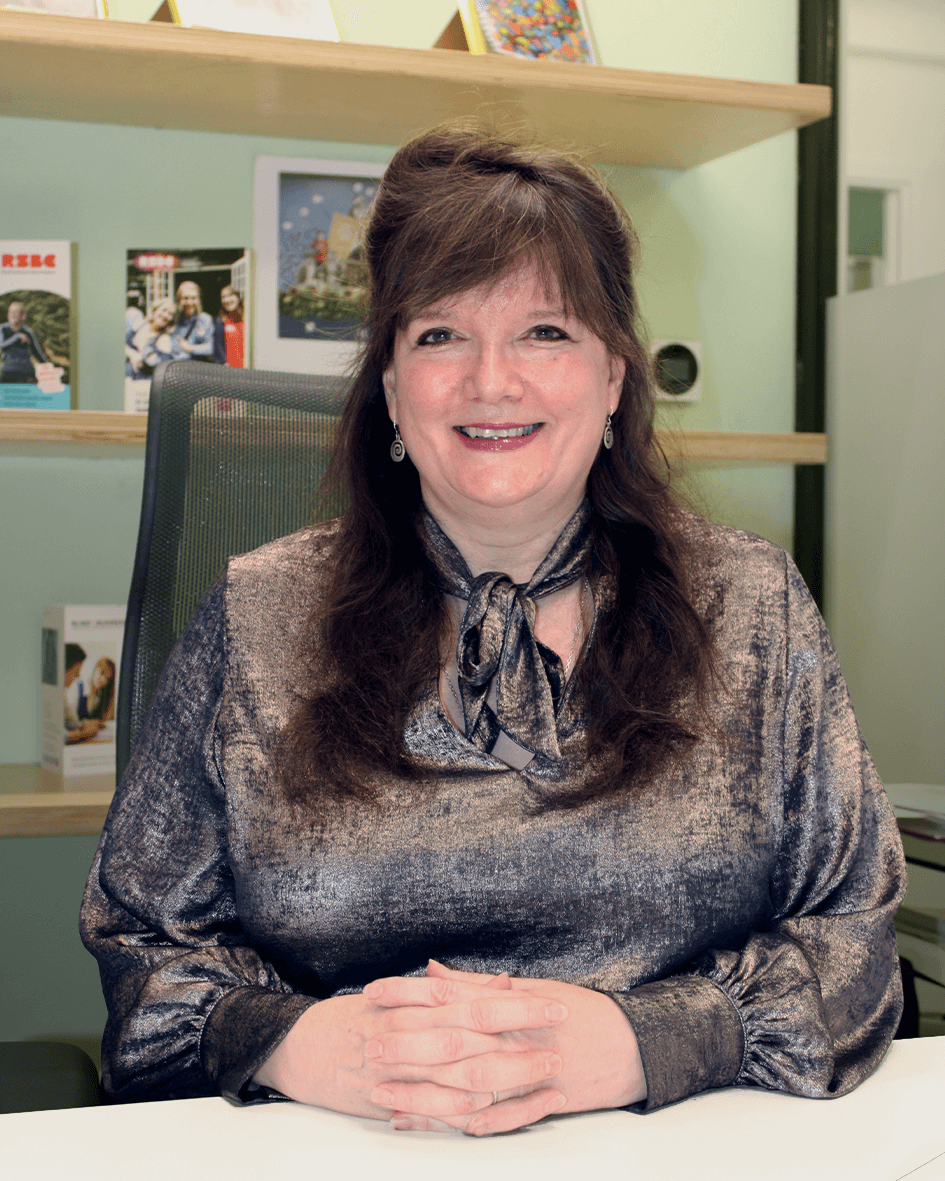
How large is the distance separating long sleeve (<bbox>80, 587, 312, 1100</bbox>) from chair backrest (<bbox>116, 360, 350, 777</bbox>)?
135 mm

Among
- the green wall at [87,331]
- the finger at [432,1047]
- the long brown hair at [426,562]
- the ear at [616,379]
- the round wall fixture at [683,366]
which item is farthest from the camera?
the round wall fixture at [683,366]

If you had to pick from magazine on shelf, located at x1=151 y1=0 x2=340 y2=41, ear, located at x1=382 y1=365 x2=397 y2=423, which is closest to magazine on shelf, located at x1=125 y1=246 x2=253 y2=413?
magazine on shelf, located at x1=151 y1=0 x2=340 y2=41

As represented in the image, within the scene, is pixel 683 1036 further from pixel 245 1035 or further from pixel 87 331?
pixel 87 331

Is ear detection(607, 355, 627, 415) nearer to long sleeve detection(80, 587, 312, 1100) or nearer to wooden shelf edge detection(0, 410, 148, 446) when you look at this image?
long sleeve detection(80, 587, 312, 1100)

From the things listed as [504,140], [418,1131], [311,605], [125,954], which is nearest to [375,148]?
[504,140]

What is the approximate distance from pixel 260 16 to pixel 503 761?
132cm

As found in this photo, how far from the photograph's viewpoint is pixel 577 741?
1.01 m

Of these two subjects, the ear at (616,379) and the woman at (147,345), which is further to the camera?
the woman at (147,345)

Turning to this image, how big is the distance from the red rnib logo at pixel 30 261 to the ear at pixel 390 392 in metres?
0.99

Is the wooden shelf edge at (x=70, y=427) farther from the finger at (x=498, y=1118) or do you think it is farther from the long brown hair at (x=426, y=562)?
the finger at (x=498, y=1118)

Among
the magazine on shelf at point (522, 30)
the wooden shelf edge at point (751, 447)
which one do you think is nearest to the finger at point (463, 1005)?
the wooden shelf edge at point (751, 447)

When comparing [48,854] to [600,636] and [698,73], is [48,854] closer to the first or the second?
[600,636]

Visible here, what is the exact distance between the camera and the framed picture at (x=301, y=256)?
2.01 m

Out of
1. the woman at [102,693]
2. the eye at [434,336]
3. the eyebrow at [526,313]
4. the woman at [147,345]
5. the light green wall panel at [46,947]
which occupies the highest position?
the woman at [147,345]
